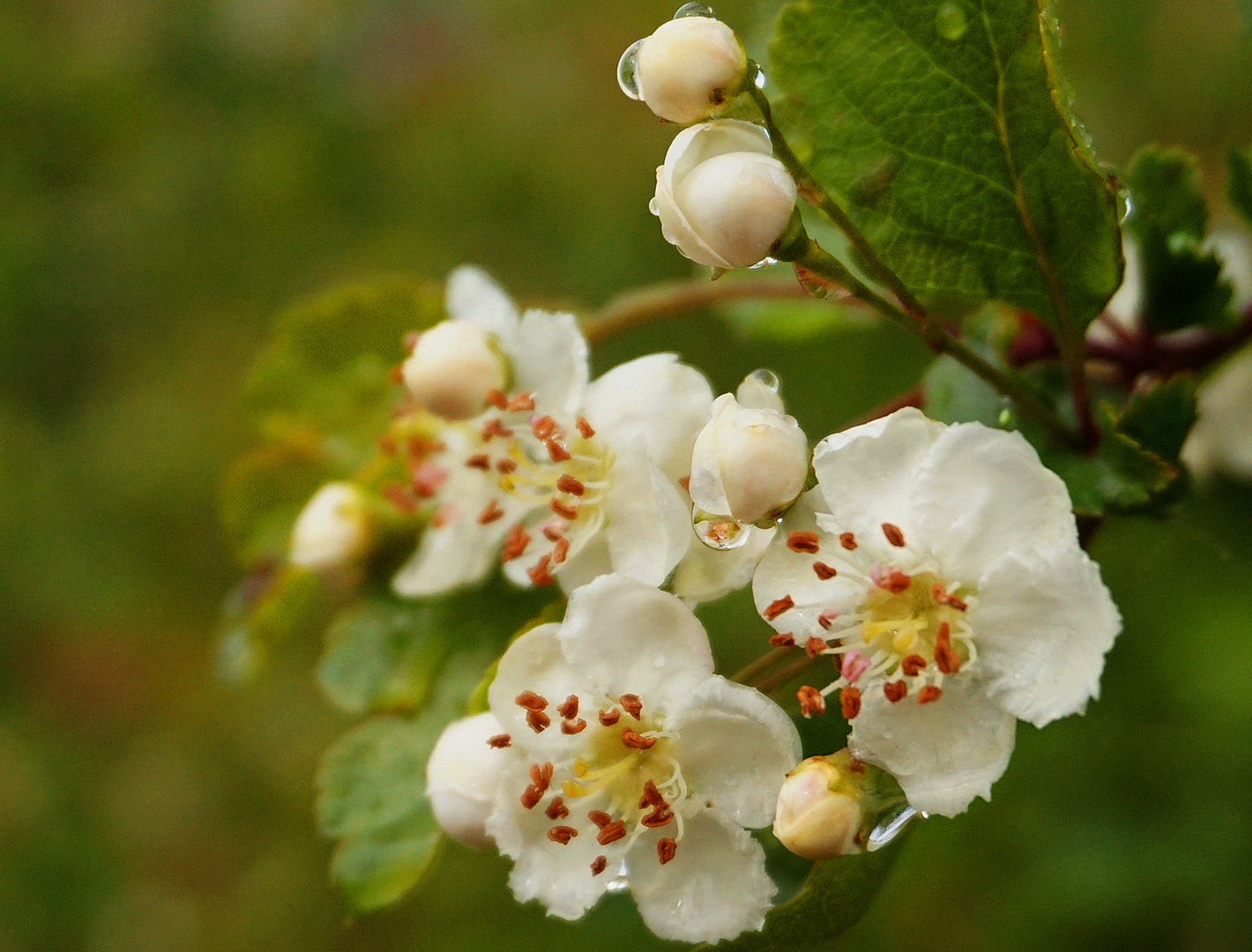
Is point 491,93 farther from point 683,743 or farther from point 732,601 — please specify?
point 683,743

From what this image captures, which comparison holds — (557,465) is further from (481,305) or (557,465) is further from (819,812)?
(819,812)

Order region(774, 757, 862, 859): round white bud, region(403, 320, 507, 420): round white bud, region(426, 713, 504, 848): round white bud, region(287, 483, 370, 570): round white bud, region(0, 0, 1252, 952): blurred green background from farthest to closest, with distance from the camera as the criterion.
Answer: region(0, 0, 1252, 952): blurred green background, region(287, 483, 370, 570): round white bud, region(403, 320, 507, 420): round white bud, region(426, 713, 504, 848): round white bud, region(774, 757, 862, 859): round white bud

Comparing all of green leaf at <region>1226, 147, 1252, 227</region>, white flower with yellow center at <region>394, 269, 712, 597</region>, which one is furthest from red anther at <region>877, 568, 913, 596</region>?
green leaf at <region>1226, 147, 1252, 227</region>

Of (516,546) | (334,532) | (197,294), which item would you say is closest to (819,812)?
(516,546)

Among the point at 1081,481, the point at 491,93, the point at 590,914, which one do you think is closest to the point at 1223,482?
the point at 1081,481

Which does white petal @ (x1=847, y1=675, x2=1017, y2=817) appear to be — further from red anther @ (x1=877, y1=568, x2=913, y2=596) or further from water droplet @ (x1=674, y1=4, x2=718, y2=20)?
water droplet @ (x1=674, y1=4, x2=718, y2=20)

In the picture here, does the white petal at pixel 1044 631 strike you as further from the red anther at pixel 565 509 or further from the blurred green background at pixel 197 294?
the blurred green background at pixel 197 294

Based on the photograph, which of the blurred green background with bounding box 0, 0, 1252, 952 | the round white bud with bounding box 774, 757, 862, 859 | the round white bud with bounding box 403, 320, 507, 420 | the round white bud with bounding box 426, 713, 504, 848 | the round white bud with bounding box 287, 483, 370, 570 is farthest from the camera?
the blurred green background with bounding box 0, 0, 1252, 952
